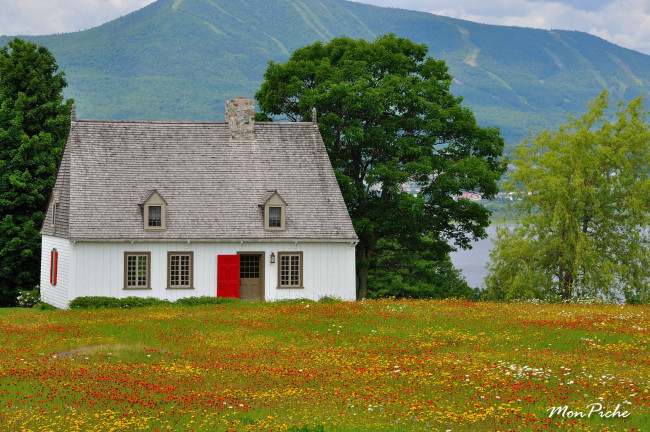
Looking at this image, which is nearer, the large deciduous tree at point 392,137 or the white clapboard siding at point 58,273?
the white clapboard siding at point 58,273

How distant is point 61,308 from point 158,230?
20.5ft

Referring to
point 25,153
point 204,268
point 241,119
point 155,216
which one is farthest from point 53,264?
point 241,119

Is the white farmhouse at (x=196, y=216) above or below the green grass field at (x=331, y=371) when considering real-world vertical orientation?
above

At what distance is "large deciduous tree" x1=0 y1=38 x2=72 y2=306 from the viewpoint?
145 ft

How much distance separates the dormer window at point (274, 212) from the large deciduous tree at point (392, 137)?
19.5 feet

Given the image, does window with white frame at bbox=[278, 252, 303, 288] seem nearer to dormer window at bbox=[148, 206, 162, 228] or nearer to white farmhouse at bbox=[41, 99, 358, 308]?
white farmhouse at bbox=[41, 99, 358, 308]

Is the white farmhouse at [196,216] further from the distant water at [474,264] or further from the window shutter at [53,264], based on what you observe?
the distant water at [474,264]

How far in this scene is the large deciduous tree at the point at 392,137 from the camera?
144 feet

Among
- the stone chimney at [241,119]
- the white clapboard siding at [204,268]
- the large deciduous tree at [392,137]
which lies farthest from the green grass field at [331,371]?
the large deciduous tree at [392,137]

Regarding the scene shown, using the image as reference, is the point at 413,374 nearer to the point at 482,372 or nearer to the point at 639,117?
the point at 482,372

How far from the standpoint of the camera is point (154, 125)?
41906 millimetres

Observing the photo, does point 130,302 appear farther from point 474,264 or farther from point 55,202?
point 474,264

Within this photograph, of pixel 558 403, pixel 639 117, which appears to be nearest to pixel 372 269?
pixel 639 117

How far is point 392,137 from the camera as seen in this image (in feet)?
147
